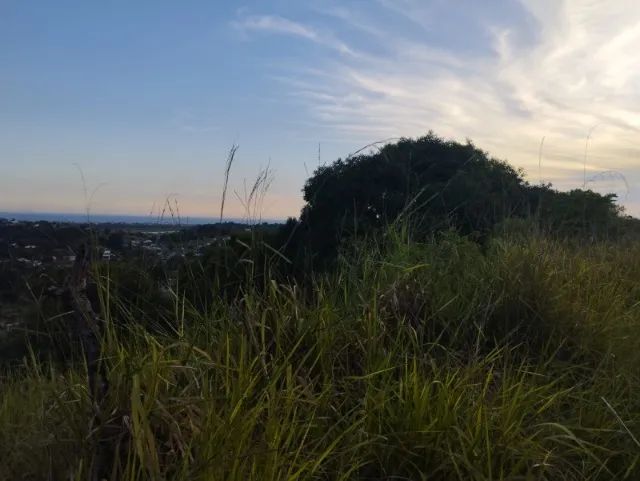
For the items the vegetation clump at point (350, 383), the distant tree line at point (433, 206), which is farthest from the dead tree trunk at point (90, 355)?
the distant tree line at point (433, 206)

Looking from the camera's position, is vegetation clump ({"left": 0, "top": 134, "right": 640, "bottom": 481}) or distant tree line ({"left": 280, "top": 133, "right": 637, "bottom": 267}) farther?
distant tree line ({"left": 280, "top": 133, "right": 637, "bottom": 267})

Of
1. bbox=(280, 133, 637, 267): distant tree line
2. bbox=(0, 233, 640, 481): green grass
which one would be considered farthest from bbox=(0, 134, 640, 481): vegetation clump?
bbox=(280, 133, 637, 267): distant tree line

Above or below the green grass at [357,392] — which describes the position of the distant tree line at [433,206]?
above

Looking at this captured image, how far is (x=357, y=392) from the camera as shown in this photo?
10.7 ft

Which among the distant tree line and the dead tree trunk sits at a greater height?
the distant tree line

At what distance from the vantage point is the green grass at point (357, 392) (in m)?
2.45

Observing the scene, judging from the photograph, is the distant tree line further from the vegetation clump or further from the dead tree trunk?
the dead tree trunk

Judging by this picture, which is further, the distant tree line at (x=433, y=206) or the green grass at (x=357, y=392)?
the distant tree line at (x=433, y=206)

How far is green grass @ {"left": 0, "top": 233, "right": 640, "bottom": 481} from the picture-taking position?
2.45 metres

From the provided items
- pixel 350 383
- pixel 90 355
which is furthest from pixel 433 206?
pixel 90 355

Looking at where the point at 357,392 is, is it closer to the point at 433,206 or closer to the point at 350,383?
the point at 350,383

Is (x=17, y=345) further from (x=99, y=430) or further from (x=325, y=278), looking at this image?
(x=99, y=430)

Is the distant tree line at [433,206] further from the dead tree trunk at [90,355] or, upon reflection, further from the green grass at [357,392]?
the dead tree trunk at [90,355]

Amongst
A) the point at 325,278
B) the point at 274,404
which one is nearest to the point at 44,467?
the point at 274,404
